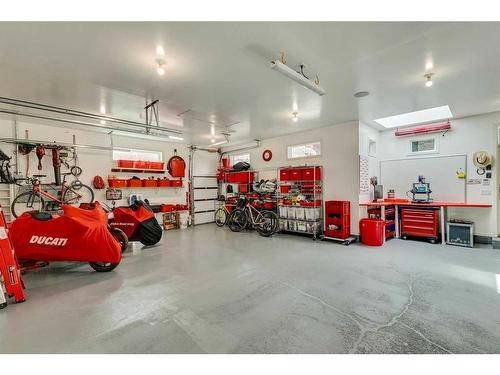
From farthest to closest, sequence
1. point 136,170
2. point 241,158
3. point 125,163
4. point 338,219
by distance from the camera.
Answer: point 241,158
point 136,170
point 125,163
point 338,219

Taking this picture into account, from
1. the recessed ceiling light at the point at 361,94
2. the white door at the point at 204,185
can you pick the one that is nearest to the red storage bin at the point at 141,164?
the white door at the point at 204,185

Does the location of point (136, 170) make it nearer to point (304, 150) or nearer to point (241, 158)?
point (241, 158)

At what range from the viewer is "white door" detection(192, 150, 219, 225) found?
846 centimetres

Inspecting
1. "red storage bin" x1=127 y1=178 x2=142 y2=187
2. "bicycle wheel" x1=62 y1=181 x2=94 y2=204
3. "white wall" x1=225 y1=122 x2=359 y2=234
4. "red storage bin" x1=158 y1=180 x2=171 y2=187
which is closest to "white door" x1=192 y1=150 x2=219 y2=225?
"red storage bin" x1=158 y1=180 x2=171 y2=187

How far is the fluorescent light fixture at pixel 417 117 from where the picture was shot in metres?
5.22

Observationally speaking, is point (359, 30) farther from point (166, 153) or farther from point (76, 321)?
point (166, 153)

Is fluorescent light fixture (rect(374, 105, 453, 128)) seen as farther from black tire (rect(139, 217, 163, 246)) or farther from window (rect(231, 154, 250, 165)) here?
black tire (rect(139, 217, 163, 246))

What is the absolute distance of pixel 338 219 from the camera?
5.42 meters

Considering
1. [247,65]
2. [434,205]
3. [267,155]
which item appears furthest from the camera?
[267,155]

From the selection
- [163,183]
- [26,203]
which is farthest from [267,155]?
[26,203]

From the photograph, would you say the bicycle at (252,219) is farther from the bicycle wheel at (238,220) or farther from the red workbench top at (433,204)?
the red workbench top at (433,204)

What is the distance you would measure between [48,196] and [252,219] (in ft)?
15.8

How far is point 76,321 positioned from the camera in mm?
2221

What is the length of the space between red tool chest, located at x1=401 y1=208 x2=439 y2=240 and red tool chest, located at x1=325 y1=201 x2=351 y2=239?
1344 millimetres
